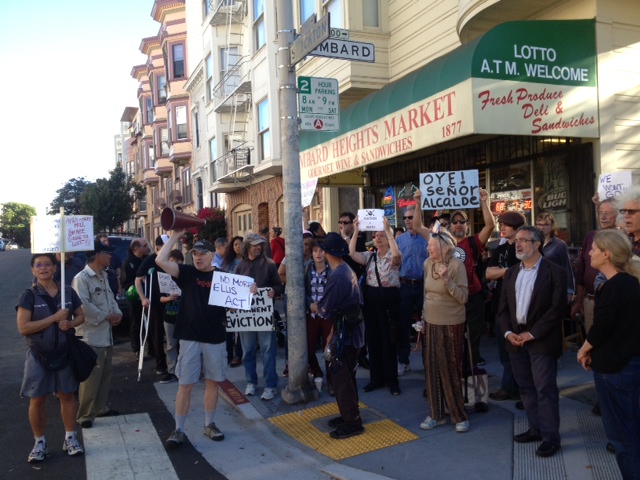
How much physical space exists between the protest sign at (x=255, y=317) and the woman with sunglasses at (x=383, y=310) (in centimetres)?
112

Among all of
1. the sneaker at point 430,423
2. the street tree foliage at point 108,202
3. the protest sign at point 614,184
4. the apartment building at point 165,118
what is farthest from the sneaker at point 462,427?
the street tree foliage at point 108,202

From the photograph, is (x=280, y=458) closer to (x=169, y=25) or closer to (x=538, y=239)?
(x=538, y=239)

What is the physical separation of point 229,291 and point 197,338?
0.55 metres

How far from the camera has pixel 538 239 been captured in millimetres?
4766

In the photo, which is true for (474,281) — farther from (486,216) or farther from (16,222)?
(16,222)

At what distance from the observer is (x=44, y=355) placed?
17.2ft

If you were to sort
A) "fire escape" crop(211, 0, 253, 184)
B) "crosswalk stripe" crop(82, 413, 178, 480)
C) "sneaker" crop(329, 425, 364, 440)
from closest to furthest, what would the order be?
"crosswalk stripe" crop(82, 413, 178, 480) < "sneaker" crop(329, 425, 364, 440) < "fire escape" crop(211, 0, 253, 184)

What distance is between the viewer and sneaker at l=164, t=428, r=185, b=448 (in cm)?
539

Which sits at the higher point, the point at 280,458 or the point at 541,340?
the point at 541,340

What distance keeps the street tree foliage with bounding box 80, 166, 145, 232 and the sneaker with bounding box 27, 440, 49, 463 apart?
35.3m

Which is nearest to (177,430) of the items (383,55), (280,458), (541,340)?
(280,458)

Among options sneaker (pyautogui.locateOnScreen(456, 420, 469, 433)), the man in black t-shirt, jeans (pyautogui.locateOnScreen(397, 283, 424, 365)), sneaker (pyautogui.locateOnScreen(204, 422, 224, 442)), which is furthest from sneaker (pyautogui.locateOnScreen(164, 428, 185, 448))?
jeans (pyautogui.locateOnScreen(397, 283, 424, 365))

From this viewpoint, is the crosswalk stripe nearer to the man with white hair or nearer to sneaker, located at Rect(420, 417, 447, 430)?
sneaker, located at Rect(420, 417, 447, 430)

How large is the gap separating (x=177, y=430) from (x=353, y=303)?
2045 mm
